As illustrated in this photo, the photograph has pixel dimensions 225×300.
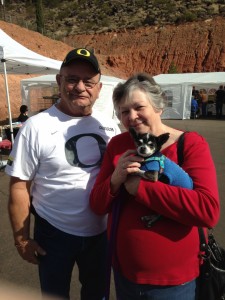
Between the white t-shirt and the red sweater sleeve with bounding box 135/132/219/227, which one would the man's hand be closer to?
the white t-shirt

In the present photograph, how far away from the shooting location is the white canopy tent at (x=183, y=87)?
19.4 metres

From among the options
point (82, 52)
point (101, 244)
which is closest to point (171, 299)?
point (101, 244)

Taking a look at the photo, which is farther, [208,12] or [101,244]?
[208,12]

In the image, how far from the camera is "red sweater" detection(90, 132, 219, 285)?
150cm

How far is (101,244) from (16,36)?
1455 inches

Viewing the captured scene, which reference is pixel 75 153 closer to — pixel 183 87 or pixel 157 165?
pixel 157 165

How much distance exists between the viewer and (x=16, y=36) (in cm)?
3497

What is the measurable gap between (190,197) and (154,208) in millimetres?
180

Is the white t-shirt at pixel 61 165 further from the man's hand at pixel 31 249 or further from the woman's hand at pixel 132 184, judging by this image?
the woman's hand at pixel 132 184

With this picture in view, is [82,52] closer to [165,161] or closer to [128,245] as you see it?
[165,161]

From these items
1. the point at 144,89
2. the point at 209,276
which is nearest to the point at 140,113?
the point at 144,89

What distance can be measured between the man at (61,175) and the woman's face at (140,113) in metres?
0.36

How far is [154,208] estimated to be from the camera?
1.53 m

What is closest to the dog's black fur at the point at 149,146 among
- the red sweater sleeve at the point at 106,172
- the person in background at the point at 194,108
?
the red sweater sleeve at the point at 106,172
